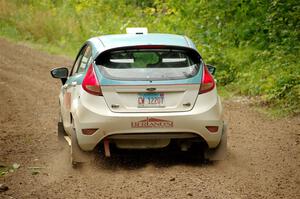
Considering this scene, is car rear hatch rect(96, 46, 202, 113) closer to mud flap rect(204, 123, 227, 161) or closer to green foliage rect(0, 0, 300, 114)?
mud flap rect(204, 123, 227, 161)

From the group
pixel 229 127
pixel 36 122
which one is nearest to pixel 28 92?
pixel 36 122

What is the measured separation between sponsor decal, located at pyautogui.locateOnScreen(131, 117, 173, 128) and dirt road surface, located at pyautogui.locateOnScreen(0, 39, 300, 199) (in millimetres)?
558

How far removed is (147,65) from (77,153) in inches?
51.2

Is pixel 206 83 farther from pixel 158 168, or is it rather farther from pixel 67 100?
pixel 67 100

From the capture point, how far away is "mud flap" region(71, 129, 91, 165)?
27.0 feet

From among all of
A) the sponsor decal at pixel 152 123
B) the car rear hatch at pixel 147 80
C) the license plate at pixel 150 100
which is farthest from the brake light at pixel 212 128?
the license plate at pixel 150 100

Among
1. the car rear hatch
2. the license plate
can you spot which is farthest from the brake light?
the license plate

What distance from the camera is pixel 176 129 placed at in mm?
7934

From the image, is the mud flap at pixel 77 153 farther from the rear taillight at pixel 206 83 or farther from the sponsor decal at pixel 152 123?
the rear taillight at pixel 206 83

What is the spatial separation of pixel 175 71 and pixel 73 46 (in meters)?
15.9

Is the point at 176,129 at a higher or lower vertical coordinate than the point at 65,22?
higher

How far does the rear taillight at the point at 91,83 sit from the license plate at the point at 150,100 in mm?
458

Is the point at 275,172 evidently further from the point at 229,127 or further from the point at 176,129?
the point at 229,127

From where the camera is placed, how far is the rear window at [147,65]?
8008mm
